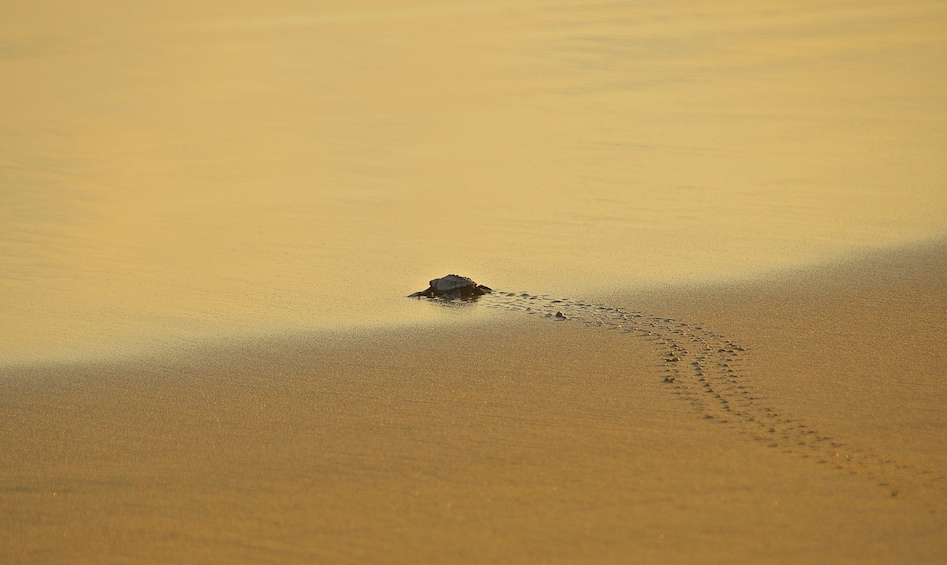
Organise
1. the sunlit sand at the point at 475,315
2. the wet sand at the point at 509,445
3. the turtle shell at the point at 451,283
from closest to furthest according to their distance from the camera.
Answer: the wet sand at the point at 509,445, the sunlit sand at the point at 475,315, the turtle shell at the point at 451,283

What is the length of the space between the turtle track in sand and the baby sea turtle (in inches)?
5.1

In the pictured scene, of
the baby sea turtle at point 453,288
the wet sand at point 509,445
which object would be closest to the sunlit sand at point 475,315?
the wet sand at point 509,445

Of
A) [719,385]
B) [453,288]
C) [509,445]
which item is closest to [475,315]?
[453,288]

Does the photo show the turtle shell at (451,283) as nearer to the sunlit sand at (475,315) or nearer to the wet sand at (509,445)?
the sunlit sand at (475,315)

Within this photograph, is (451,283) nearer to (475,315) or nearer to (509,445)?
(475,315)

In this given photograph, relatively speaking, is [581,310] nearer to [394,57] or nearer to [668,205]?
[668,205]

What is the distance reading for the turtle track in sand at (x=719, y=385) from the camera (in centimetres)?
557

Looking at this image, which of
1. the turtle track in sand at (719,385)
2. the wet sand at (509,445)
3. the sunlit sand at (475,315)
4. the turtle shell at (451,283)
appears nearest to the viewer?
the wet sand at (509,445)

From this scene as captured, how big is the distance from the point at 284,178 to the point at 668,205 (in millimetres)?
4428

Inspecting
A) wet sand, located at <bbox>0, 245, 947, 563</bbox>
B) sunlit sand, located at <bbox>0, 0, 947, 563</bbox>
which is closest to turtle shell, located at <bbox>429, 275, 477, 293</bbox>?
sunlit sand, located at <bbox>0, 0, 947, 563</bbox>

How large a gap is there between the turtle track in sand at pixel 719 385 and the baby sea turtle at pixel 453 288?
0.13 meters

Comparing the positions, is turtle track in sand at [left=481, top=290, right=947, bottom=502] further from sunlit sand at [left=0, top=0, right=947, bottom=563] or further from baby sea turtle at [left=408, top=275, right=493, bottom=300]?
baby sea turtle at [left=408, top=275, right=493, bottom=300]

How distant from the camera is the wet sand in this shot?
4.98 metres

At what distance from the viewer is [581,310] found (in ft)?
27.5
